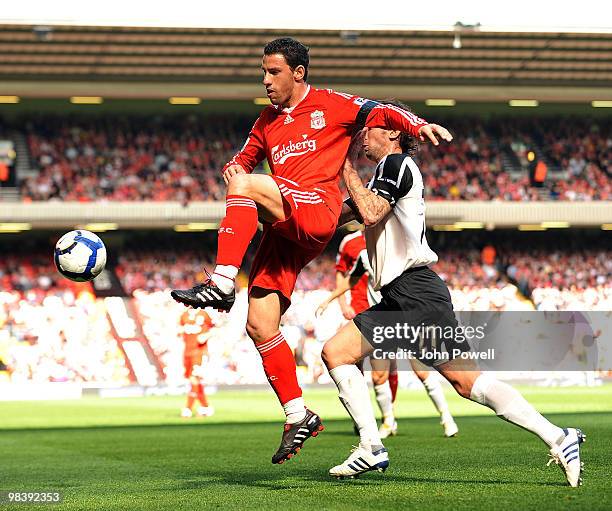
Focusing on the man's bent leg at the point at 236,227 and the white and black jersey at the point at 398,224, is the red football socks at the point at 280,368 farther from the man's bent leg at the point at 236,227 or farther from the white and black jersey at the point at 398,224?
the man's bent leg at the point at 236,227

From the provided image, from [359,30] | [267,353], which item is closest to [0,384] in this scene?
[359,30]

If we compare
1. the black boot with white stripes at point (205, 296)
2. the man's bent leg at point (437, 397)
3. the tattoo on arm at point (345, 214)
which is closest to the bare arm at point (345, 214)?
the tattoo on arm at point (345, 214)

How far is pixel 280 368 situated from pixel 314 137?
4.98 ft

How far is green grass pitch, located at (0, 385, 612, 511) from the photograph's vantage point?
228 inches

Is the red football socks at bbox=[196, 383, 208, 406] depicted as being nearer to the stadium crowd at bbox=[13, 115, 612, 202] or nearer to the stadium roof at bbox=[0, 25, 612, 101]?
the stadium roof at bbox=[0, 25, 612, 101]

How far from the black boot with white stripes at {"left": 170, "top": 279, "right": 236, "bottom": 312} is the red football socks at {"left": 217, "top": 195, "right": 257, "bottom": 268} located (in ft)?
0.81

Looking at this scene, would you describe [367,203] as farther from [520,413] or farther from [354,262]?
[354,262]

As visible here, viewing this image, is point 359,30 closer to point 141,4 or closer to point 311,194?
point 141,4

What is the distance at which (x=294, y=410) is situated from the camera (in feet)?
21.8

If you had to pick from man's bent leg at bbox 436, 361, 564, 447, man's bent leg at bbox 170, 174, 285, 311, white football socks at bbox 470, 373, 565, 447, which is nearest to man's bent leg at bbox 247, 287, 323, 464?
man's bent leg at bbox 170, 174, 285, 311

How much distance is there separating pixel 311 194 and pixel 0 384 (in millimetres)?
20181

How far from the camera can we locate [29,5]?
29438 millimetres

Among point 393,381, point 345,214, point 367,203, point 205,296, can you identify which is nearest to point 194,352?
point 393,381

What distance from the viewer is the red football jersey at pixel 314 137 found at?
6668 millimetres
